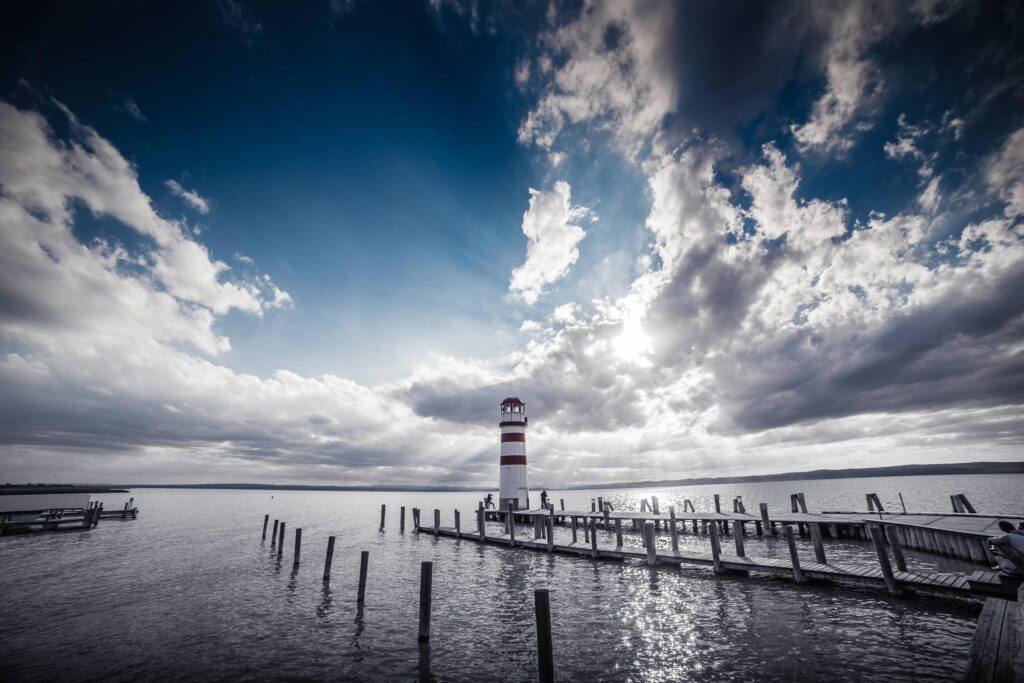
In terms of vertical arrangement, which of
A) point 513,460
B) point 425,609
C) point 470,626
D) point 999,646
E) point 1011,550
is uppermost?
point 513,460

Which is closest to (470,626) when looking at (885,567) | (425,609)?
(425,609)

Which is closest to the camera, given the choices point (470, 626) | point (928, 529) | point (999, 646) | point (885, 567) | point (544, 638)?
point (999, 646)

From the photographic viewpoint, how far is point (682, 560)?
20.7 m

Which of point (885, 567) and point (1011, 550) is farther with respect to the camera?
point (885, 567)

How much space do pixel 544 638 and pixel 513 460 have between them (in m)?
32.2

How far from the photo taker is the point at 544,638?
28.6ft

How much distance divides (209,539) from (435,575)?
30.2m

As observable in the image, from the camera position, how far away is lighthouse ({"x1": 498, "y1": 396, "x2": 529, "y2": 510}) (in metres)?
40.5

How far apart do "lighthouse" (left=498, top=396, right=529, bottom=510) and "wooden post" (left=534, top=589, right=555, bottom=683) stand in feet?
105

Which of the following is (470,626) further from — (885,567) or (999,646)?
(885,567)

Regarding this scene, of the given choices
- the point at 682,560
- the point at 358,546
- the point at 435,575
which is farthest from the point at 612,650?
the point at 358,546

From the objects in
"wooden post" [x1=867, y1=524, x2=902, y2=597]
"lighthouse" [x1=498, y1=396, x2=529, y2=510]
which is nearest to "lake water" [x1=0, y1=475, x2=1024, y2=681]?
"wooden post" [x1=867, y1=524, x2=902, y2=597]

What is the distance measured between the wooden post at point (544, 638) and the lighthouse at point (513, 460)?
32.0 m

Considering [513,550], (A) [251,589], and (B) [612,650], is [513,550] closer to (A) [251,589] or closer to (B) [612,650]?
(A) [251,589]
